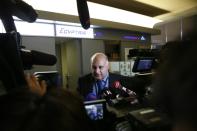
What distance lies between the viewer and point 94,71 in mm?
2646

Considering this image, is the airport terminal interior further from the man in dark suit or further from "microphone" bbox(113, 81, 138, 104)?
the man in dark suit

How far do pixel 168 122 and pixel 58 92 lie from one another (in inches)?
7.3

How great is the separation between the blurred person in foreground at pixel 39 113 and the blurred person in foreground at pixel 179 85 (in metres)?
0.13

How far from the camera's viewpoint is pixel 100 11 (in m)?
4.00

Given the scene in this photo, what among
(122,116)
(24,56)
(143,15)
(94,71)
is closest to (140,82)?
(122,116)

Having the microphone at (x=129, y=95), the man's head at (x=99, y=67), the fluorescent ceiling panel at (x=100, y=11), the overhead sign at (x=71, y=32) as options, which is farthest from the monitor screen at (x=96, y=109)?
the overhead sign at (x=71, y=32)

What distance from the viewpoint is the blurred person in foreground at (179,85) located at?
28 centimetres

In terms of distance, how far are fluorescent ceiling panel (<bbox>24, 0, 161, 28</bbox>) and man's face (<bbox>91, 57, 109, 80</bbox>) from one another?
0.80 metres

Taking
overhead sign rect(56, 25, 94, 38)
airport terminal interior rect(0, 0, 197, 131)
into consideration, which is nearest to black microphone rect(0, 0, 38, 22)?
airport terminal interior rect(0, 0, 197, 131)

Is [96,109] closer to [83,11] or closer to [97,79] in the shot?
[83,11]

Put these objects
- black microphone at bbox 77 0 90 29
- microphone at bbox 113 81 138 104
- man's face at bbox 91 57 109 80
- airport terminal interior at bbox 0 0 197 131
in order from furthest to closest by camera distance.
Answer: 1. man's face at bbox 91 57 109 80
2. microphone at bbox 113 81 138 104
3. black microphone at bbox 77 0 90 29
4. airport terminal interior at bbox 0 0 197 131

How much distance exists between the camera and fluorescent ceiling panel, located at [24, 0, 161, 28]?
3227 mm

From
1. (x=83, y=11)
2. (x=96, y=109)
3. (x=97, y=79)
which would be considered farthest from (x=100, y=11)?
(x=83, y=11)

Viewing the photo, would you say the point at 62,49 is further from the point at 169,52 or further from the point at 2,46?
the point at 169,52
